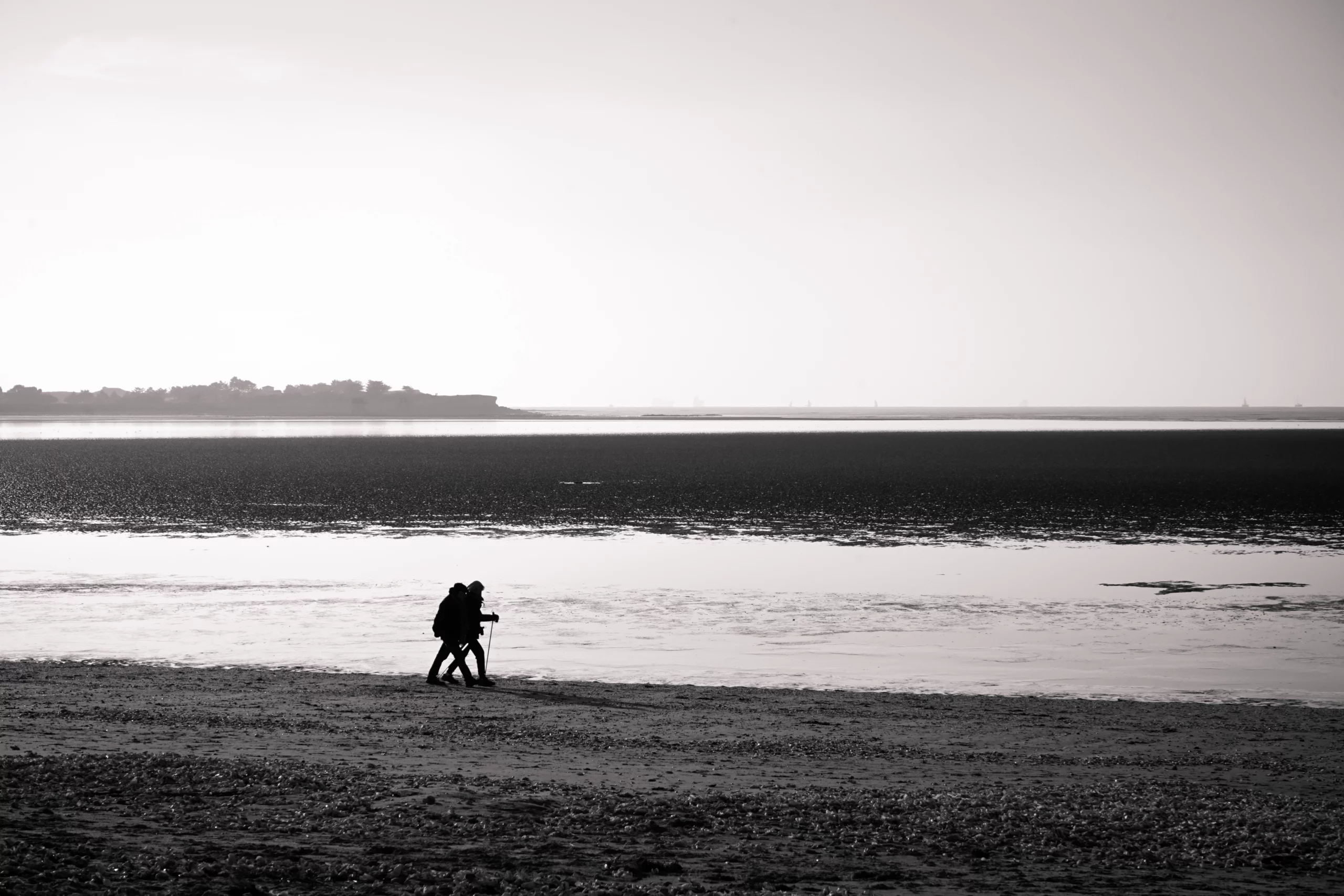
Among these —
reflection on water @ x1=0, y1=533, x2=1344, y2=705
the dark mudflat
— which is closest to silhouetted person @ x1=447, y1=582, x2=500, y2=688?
reflection on water @ x1=0, y1=533, x2=1344, y2=705

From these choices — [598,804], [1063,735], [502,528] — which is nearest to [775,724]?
[1063,735]

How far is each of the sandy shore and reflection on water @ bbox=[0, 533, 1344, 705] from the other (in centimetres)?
280

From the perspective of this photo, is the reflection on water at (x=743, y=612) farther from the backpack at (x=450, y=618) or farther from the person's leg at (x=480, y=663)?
the backpack at (x=450, y=618)

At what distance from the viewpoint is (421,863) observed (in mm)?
8812

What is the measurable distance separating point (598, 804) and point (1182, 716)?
765 centimetres

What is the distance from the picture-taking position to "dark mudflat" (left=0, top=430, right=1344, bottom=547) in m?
43.5

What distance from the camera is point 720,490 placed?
60312 mm

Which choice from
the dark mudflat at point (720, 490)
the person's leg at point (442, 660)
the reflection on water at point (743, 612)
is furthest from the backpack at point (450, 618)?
the dark mudflat at point (720, 490)

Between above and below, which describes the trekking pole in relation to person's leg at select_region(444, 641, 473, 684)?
below

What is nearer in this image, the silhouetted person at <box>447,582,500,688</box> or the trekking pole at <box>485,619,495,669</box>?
the silhouetted person at <box>447,582,500,688</box>

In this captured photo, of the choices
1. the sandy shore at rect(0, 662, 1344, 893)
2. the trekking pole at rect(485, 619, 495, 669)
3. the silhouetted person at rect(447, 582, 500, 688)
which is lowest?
the trekking pole at rect(485, 619, 495, 669)

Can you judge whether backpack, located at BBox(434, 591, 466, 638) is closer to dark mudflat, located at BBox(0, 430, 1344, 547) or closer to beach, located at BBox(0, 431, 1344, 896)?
beach, located at BBox(0, 431, 1344, 896)

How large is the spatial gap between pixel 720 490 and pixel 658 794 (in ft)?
163

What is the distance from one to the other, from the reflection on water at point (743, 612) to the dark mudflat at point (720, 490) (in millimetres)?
6796
